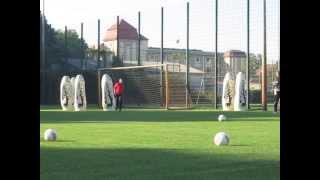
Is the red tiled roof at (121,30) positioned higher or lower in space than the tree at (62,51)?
higher

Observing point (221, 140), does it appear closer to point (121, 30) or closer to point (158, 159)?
point (158, 159)

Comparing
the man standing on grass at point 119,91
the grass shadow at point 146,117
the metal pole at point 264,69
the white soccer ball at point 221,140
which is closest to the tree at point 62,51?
the man standing on grass at point 119,91

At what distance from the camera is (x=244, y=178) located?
215 inches

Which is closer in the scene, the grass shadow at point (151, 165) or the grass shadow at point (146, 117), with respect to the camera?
the grass shadow at point (151, 165)

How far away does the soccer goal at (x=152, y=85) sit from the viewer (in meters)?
35.5

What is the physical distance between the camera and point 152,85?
3834cm

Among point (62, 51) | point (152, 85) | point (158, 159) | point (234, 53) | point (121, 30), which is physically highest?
point (121, 30)

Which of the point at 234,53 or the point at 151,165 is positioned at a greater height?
the point at 234,53

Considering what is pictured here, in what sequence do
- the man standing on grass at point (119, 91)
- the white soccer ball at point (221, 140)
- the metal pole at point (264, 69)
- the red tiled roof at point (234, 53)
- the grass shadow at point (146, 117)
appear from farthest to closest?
the red tiled roof at point (234, 53)
the metal pole at point (264, 69)
the man standing on grass at point (119, 91)
the grass shadow at point (146, 117)
the white soccer ball at point (221, 140)

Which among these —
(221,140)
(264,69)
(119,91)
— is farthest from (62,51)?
(221,140)

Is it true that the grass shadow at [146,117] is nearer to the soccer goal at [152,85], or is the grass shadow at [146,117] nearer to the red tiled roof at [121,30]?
the soccer goal at [152,85]

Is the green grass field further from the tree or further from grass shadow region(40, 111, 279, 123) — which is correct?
the tree

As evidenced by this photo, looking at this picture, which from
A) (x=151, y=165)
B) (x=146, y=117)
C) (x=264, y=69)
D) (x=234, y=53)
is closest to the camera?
(x=151, y=165)
